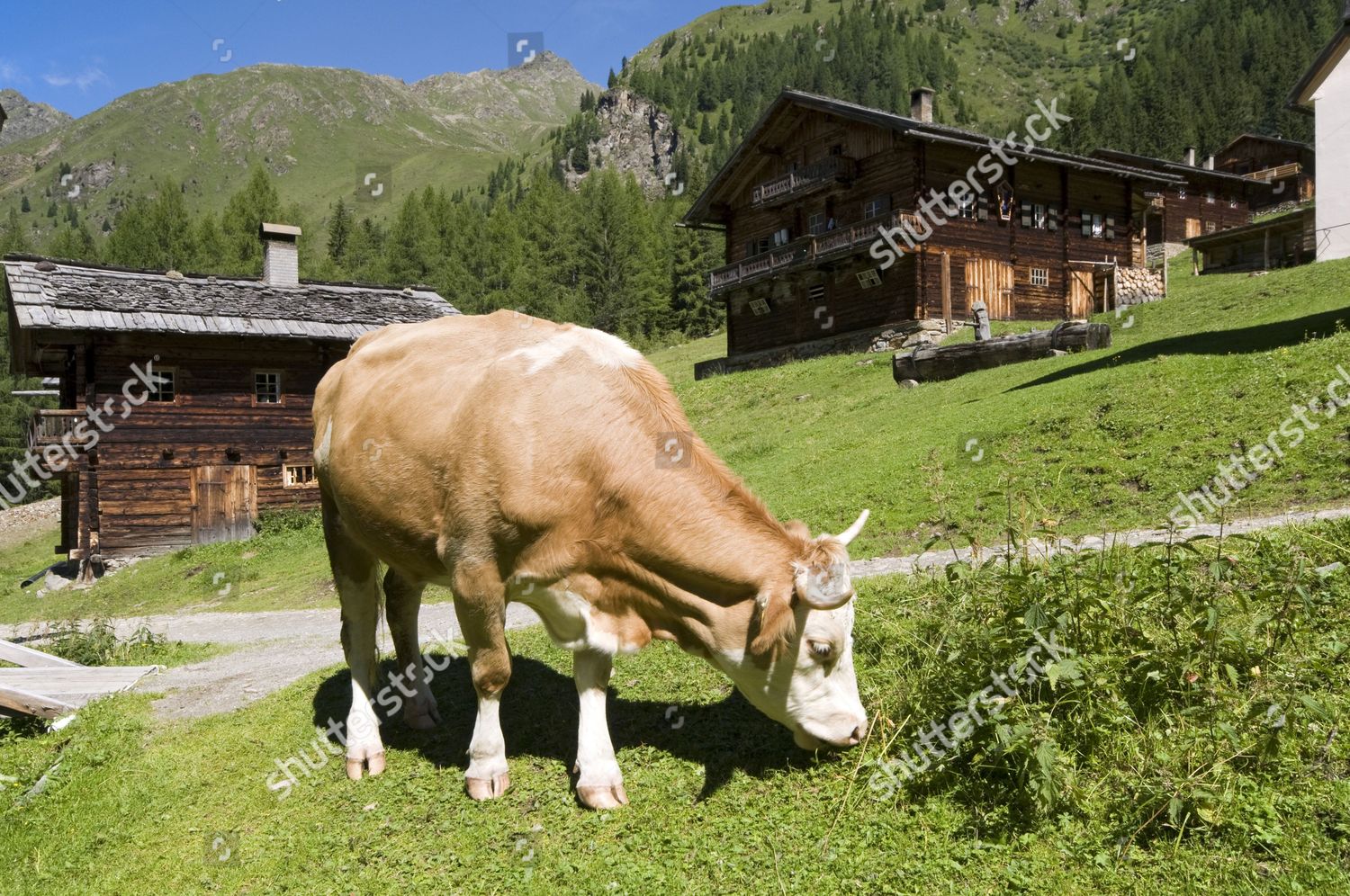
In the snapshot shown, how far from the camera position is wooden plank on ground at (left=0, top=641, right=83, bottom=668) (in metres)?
7.55

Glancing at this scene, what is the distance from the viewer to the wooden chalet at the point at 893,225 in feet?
104

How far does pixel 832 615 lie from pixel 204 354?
87.8 ft

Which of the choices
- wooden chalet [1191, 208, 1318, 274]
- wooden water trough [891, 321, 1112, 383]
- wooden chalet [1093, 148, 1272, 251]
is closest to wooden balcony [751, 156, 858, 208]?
wooden water trough [891, 321, 1112, 383]

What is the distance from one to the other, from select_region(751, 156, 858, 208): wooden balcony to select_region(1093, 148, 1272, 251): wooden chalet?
1151 inches

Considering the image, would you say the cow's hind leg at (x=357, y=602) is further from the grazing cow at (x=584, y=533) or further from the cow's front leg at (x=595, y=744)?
the cow's front leg at (x=595, y=744)

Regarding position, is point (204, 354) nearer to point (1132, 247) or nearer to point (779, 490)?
point (779, 490)

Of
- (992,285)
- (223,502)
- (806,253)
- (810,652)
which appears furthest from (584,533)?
(806,253)

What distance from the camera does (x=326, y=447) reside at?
18.9 feet

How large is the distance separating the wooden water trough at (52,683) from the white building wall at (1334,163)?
35.2 metres

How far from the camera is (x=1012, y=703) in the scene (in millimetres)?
3900

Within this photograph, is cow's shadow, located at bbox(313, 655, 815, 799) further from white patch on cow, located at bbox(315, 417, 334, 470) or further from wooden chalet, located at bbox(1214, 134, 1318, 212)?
wooden chalet, located at bbox(1214, 134, 1318, 212)

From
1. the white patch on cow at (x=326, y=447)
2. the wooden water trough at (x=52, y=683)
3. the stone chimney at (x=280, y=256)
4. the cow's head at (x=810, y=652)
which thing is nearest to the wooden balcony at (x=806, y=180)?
the stone chimney at (x=280, y=256)

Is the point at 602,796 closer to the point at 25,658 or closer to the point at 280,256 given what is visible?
the point at 25,658

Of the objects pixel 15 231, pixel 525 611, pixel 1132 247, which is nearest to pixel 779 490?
pixel 525 611
